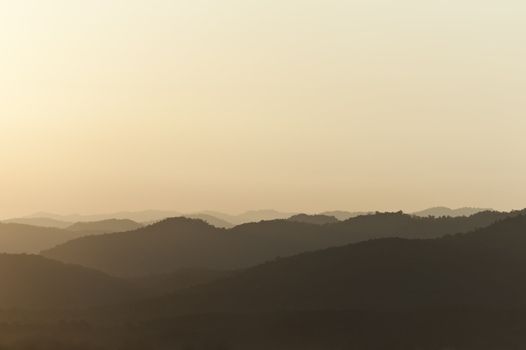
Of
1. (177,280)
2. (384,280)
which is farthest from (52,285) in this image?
(384,280)

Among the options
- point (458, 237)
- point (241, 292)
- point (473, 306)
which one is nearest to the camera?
point (473, 306)

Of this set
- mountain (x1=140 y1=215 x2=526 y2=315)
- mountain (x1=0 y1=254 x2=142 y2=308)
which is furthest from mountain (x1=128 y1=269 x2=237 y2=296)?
mountain (x1=140 y1=215 x2=526 y2=315)

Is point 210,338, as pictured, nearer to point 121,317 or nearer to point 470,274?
point 121,317

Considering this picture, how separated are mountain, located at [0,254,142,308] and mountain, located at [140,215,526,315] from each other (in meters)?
35.5

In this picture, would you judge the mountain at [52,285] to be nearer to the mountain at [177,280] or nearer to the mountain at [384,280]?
the mountain at [177,280]

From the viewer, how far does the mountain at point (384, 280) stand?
11944 centimetres

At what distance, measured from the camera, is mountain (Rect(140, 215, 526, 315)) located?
119 metres

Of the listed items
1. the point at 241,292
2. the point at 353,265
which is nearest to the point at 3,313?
the point at 241,292

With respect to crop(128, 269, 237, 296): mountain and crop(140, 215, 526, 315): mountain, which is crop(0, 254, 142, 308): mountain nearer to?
crop(128, 269, 237, 296): mountain

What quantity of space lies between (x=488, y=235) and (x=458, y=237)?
23.3 feet

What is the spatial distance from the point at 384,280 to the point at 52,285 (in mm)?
88539

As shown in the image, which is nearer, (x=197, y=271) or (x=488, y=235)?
(x=488, y=235)

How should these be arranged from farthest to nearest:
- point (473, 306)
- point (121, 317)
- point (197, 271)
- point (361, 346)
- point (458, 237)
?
point (197, 271), point (458, 237), point (121, 317), point (473, 306), point (361, 346)

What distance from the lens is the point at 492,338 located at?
96.1m
